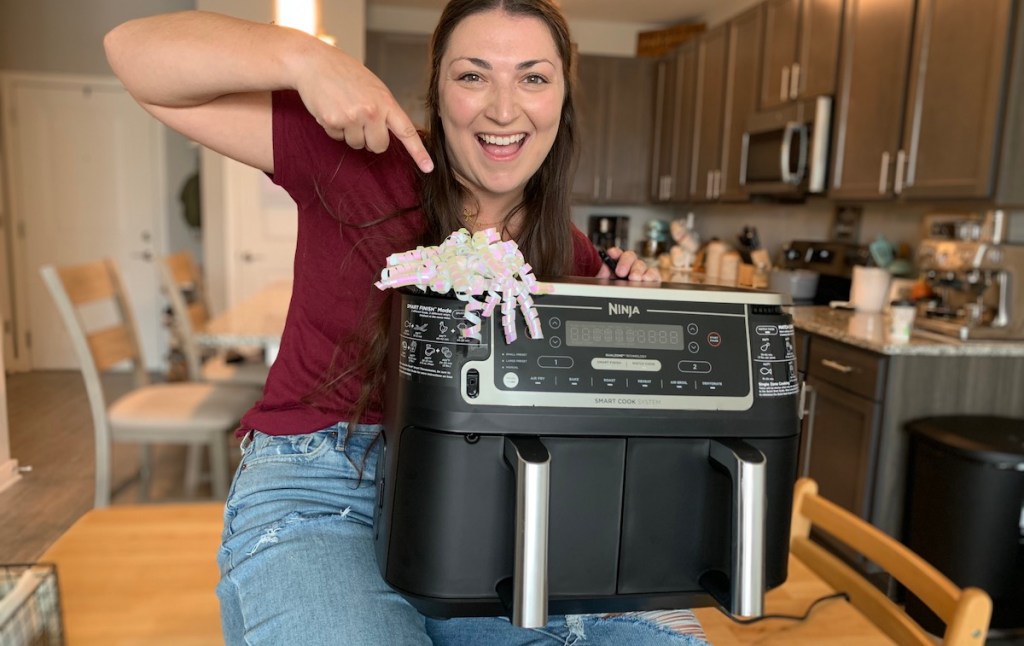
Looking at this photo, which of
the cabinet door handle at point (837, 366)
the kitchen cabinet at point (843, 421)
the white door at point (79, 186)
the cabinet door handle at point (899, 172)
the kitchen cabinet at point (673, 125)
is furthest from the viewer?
the white door at point (79, 186)

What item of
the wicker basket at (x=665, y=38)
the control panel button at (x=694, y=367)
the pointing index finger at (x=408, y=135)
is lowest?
the control panel button at (x=694, y=367)

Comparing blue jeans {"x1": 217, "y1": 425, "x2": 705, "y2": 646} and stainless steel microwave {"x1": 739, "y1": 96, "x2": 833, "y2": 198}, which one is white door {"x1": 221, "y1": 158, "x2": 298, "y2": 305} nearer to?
stainless steel microwave {"x1": 739, "y1": 96, "x2": 833, "y2": 198}

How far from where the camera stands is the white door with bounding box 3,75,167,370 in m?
4.80

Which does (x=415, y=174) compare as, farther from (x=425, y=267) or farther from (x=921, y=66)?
(x=921, y=66)

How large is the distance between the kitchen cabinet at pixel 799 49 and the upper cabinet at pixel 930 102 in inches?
4.2

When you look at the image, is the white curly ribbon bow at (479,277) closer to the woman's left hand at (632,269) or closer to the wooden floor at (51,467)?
the woman's left hand at (632,269)

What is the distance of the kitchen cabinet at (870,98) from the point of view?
103 inches

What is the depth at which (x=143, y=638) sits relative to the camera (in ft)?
3.24

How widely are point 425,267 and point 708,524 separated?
1.10 feet

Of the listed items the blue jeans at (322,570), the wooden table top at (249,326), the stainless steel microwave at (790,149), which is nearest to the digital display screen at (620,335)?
the blue jeans at (322,570)

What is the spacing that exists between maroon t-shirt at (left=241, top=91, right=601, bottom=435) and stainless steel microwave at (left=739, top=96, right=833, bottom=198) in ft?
8.54

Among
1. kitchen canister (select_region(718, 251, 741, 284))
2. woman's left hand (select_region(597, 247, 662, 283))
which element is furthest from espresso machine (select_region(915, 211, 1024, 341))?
woman's left hand (select_region(597, 247, 662, 283))

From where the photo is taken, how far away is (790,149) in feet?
10.4

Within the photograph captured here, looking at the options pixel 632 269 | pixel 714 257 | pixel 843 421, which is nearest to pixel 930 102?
pixel 843 421
